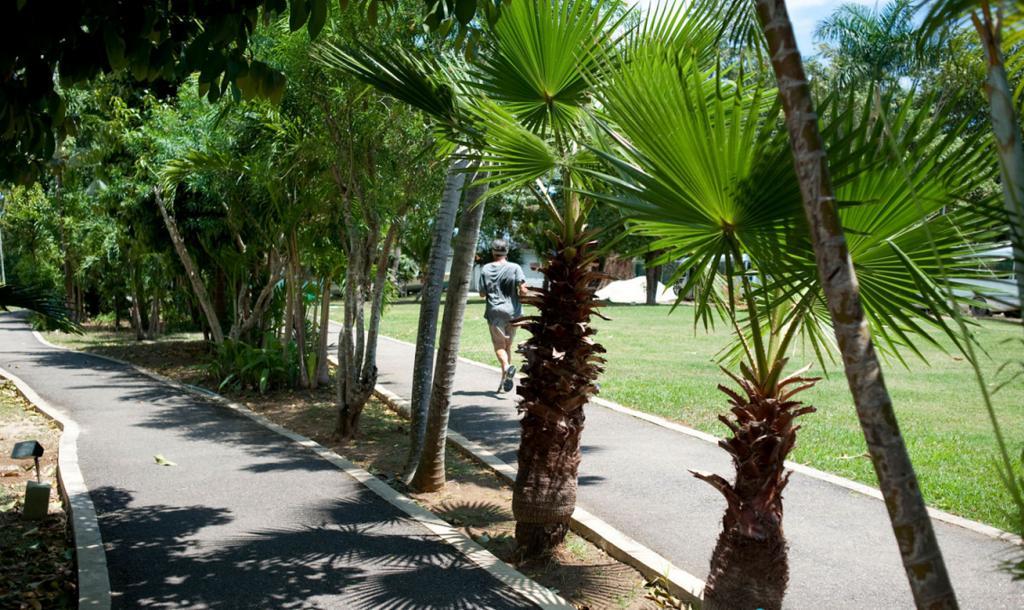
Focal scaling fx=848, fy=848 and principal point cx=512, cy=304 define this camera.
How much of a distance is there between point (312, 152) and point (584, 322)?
15.3 ft

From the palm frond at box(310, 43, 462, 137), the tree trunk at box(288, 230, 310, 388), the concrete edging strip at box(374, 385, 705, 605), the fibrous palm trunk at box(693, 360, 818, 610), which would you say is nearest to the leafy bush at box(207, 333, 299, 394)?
the tree trunk at box(288, 230, 310, 388)

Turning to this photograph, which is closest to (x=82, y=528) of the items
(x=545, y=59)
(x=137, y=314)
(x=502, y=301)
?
(x=545, y=59)

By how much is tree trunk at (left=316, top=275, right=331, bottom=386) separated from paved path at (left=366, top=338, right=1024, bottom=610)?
3.37m

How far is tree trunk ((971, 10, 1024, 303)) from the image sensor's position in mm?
1803

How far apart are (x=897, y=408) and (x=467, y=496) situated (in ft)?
20.6

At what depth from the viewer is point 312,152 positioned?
30.0ft

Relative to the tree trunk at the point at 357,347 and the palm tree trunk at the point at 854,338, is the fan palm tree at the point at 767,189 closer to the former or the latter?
the palm tree trunk at the point at 854,338

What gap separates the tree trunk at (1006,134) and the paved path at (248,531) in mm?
3766

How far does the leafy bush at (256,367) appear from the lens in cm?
1265

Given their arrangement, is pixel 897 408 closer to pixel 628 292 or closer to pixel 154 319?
pixel 154 319

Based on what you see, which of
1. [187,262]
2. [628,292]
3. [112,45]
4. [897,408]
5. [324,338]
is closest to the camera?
[112,45]

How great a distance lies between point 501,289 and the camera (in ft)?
38.8

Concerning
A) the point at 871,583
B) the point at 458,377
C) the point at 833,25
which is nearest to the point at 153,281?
the point at 458,377

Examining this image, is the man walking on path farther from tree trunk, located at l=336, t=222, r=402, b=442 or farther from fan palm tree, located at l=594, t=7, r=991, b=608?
fan palm tree, located at l=594, t=7, r=991, b=608
